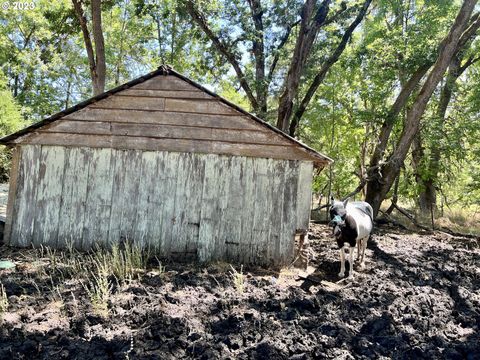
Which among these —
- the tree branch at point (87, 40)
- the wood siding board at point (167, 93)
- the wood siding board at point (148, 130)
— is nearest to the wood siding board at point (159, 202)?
the wood siding board at point (148, 130)

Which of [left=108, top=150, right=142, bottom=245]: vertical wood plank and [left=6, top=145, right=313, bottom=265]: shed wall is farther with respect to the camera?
[left=108, top=150, right=142, bottom=245]: vertical wood plank

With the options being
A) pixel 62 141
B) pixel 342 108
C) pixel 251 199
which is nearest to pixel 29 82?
pixel 342 108

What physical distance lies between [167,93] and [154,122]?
2.27 ft

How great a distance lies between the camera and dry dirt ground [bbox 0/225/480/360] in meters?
4.93

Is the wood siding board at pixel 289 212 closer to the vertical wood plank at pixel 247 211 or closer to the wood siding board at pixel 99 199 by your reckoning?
the vertical wood plank at pixel 247 211

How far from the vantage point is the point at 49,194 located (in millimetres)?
9375

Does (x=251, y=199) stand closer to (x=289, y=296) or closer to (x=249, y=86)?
(x=289, y=296)

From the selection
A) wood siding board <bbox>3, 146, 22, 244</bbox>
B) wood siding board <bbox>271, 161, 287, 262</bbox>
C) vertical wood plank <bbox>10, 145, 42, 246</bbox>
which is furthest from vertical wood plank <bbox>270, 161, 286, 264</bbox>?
wood siding board <bbox>3, 146, 22, 244</bbox>

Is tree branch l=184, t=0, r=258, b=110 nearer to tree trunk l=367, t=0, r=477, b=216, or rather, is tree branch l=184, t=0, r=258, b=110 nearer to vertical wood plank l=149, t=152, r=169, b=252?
tree trunk l=367, t=0, r=477, b=216

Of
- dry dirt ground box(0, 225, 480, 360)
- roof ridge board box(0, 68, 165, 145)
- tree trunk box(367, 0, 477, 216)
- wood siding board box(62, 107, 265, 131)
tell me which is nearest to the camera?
dry dirt ground box(0, 225, 480, 360)

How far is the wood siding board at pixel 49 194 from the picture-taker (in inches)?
368

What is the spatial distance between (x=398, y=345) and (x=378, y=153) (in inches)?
461

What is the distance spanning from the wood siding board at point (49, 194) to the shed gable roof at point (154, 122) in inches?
11.8

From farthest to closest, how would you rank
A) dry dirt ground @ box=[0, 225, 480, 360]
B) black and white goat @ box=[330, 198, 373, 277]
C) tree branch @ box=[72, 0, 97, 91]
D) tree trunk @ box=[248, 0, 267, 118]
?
tree trunk @ box=[248, 0, 267, 118], tree branch @ box=[72, 0, 97, 91], black and white goat @ box=[330, 198, 373, 277], dry dirt ground @ box=[0, 225, 480, 360]
